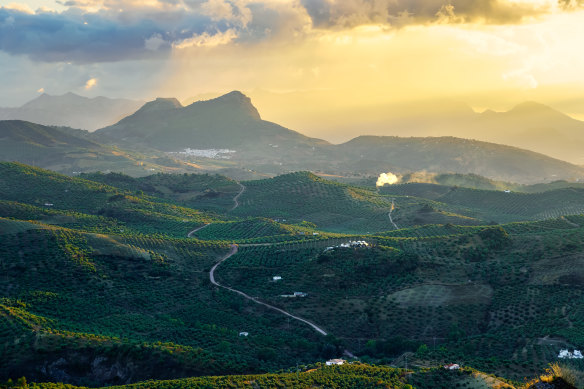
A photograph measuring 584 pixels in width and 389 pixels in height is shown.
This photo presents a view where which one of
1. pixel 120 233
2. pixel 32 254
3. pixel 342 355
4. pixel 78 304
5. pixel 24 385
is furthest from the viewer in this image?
pixel 120 233

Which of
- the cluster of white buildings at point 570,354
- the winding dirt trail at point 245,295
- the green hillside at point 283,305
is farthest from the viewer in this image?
the winding dirt trail at point 245,295

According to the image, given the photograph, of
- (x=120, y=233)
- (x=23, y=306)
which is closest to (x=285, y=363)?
(x=23, y=306)

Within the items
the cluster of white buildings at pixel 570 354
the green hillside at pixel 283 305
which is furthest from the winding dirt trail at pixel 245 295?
the cluster of white buildings at pixel 570 354

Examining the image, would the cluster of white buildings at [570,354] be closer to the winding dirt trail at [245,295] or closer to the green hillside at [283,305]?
the green hillside at [283,305]

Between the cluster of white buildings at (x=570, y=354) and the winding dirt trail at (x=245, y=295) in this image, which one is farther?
the winding dirt trail at (x=245, y=295)

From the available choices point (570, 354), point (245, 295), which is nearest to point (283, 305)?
point (245, 295)

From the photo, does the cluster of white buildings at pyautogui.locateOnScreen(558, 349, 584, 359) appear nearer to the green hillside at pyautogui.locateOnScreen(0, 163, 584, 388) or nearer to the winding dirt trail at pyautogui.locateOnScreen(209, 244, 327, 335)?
the green hillside at pyautogui.locateOnScreen(0, 163, 584, 388)

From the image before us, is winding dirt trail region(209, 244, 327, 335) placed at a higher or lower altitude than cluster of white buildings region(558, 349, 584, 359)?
lower

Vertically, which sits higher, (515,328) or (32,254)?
(32,254)

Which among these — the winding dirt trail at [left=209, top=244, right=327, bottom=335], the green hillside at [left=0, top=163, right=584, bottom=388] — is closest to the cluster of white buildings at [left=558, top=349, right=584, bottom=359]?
the green hillside at [left=0, top=163, right=584, bottom=388]

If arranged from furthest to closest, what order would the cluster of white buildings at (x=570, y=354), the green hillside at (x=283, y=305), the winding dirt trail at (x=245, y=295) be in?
the winding dirt trail at (x=245, y=295)
the cluster of white buildings at (x=570, y=354)
the green hillside at (x=283, y=305)

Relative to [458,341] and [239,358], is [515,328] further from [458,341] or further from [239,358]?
[239,358]
